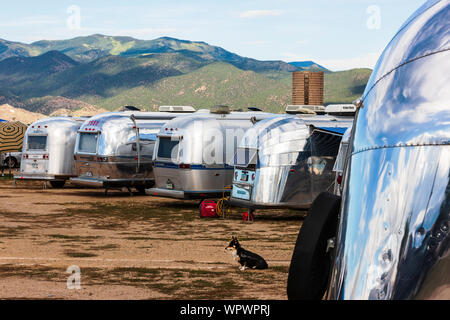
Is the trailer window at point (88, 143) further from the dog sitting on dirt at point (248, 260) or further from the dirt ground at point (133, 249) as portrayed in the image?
the dog sitting on dirt at point (248, 260)

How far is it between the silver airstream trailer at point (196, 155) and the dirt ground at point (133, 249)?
28.7 inches

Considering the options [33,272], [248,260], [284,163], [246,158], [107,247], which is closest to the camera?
[33,272]

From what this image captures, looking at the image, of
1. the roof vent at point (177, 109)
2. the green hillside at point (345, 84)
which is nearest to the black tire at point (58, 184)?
the roof vent at point (177, 109)

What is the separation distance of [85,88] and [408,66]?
155951 millimetres

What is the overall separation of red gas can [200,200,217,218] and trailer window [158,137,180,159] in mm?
1851

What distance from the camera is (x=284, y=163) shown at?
56.5 ft

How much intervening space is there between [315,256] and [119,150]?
60.9 ft

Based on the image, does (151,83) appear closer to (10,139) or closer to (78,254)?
(10,139)

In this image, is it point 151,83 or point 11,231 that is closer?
point 11,231

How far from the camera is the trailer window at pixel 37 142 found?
2570 cm

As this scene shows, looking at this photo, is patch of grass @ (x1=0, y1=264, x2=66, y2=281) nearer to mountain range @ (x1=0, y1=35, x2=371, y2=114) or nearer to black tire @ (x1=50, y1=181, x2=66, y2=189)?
black tire @ (x1=50, y1=181, x2=66, y2=189)

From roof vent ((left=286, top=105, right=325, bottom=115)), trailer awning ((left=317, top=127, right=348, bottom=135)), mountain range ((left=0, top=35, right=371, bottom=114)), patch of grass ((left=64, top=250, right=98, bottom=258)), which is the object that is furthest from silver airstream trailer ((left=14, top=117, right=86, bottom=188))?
mountain range ((left=0, top=35, right=371, bottom=114))

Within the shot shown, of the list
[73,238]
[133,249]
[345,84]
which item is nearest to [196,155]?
[73,238]
